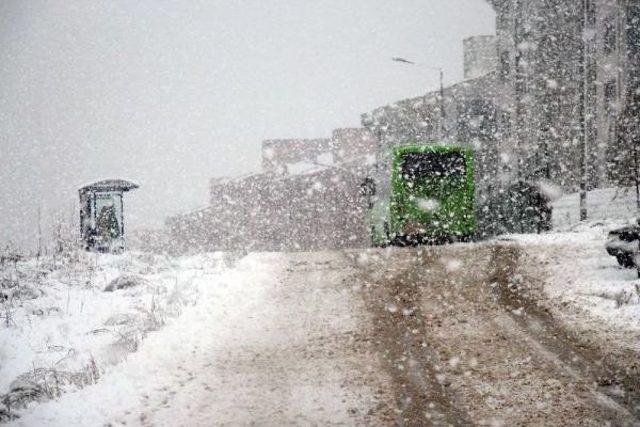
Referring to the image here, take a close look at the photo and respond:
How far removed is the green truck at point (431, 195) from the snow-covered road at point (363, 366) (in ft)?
28.2

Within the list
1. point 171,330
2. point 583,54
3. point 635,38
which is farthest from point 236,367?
point 583,54

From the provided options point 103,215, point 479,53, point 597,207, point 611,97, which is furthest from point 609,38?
point 479,53

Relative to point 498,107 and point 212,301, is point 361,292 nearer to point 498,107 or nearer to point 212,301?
point 212,301

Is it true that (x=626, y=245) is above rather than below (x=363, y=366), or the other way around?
above

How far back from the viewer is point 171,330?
24.3ft

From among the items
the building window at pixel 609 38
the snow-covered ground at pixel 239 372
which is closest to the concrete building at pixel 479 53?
the building window at pixel 609 38

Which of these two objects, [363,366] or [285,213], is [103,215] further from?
[285,213]

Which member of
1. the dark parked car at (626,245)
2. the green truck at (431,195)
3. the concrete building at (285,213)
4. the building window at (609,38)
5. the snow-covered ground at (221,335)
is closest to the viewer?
the snow-covered ground at (221,335)

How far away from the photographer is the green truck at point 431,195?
1864 centimetres

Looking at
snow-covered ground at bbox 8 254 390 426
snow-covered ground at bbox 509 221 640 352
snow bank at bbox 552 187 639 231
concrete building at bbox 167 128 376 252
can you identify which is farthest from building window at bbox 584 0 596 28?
snow-covered ground at bbox 8 254 390 426

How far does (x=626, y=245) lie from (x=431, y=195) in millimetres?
9543

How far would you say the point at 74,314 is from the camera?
10320 mm

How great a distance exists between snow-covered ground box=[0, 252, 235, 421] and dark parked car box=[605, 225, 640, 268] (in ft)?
23.0

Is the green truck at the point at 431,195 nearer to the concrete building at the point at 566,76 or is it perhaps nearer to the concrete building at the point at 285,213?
the concrete building at the point at 566,76
